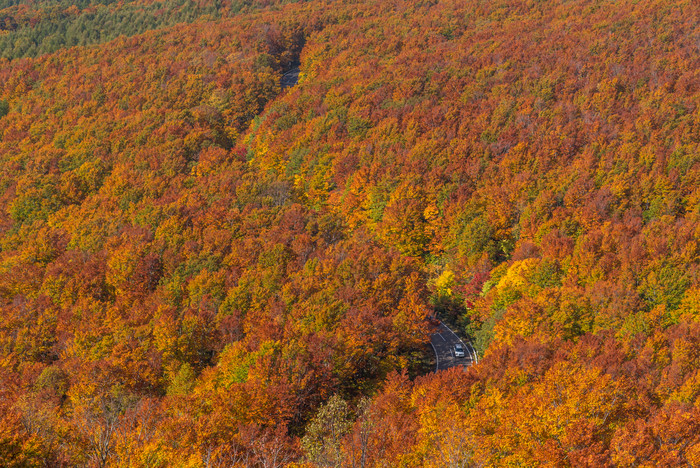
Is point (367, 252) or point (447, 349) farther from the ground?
point (367, 252)

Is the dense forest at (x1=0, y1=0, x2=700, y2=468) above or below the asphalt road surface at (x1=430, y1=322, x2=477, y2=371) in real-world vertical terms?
above

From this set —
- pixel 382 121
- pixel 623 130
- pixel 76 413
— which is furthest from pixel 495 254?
pixel 76 413

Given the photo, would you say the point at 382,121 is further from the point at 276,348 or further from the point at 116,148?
the point at 276,348

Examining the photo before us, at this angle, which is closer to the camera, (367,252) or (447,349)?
(447,349)

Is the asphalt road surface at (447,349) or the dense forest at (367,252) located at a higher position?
the dense forest at (367,252)

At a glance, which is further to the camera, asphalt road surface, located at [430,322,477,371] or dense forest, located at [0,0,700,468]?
asphalt road surface, located at [430,322,477,371]
